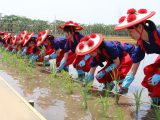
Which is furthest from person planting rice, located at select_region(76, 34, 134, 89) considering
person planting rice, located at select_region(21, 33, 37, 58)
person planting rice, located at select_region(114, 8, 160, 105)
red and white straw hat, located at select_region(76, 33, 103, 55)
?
person planting rice, located at select_region(21, 33, 37, 58)

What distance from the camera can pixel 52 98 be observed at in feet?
19.9

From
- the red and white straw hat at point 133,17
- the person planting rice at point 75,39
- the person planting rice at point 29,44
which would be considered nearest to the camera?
the red and white straw hat at point 133,17

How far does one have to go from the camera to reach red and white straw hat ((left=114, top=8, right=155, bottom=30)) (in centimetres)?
470

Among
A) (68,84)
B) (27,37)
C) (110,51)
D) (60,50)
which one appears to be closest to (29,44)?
(27,37)

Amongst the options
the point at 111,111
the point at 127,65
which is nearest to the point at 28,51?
the point at 127,65

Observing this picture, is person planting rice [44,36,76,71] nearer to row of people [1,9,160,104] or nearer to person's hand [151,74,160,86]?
row of people [1,9,160,104]

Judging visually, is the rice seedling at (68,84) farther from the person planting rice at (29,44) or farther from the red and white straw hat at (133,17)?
the person planting rice at (29,44)

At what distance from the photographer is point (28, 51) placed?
1183cm

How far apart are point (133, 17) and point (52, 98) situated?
1987 millimetres

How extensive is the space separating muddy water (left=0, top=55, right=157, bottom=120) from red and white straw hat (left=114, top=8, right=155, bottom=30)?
1.10 meters

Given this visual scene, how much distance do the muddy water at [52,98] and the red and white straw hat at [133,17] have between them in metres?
1.10

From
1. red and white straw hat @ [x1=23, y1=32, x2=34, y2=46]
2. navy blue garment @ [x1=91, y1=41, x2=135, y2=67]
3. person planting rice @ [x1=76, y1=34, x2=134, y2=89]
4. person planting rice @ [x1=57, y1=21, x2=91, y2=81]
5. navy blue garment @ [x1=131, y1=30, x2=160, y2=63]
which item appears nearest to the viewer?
navy blue garment @ [x1=131, y1=30, x2=160, y2=63]

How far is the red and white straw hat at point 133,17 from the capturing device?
470 centimetres

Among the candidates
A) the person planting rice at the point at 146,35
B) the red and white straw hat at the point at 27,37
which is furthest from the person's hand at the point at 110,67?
the red and white straw hat at the point at 27,37
